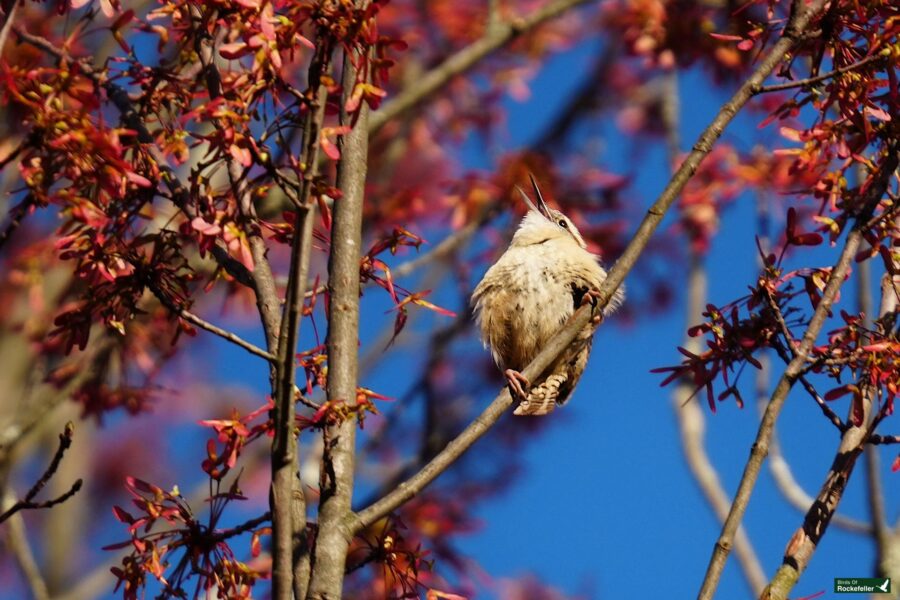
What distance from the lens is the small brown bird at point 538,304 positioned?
16.1 ft

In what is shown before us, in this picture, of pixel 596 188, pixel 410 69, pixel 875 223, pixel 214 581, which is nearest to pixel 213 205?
pixel 214 581

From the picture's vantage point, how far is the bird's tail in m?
4.70

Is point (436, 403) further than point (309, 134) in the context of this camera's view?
Yes

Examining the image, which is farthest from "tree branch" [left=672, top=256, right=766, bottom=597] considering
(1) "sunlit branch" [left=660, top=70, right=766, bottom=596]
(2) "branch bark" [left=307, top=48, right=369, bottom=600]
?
(2) "branch bark" [left=307, top=48, right=369, bottom=600]

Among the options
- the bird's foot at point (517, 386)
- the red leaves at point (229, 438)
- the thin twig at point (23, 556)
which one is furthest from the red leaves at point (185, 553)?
the thin twig at point (23, 556)

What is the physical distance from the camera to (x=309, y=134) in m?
2.42

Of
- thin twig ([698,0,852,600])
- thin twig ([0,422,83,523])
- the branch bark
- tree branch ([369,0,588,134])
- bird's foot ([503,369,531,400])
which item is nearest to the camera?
thin twig ([0,422,83,523])

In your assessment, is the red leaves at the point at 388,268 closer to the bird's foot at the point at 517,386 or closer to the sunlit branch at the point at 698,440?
the bird's foot at the point at 517,386

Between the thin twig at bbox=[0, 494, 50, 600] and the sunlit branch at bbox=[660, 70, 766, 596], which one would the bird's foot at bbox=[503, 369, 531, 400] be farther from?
the thin twig at bbox=[0, 494, 50, 600]

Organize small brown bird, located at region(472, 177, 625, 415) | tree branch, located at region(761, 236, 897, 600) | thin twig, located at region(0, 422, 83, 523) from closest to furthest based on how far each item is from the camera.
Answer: thin twig, located at region(0, 422, 83, 523)
tree branch, located at region(761, 236, 897, 600)
small brown bird, located at region(472, 177, 625, 415)

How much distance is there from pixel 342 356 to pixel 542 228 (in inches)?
113

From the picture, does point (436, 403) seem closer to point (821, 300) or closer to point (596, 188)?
point (596, 188)

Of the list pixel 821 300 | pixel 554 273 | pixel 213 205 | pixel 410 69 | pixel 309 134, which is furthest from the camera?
pixel 410 69

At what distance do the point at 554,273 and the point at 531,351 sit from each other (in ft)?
1.23
